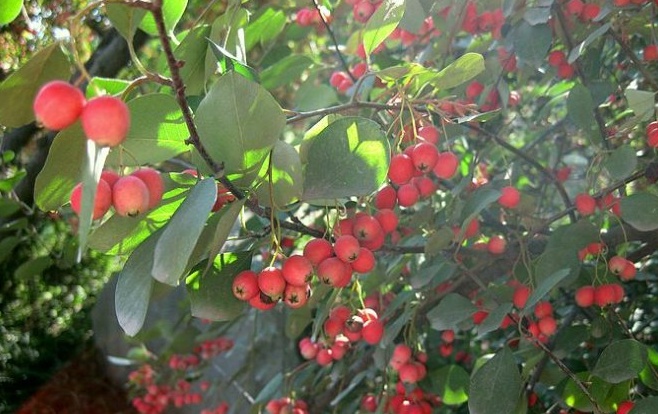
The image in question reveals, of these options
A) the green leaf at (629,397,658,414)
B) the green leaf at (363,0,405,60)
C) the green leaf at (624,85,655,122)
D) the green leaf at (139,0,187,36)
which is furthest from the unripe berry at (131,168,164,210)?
the green leaf at (629,397,658,414)

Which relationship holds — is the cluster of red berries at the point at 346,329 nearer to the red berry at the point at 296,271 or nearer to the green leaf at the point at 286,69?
the red berry at the point at 296,271

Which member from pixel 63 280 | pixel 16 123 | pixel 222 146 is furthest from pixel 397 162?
pixel 63 280

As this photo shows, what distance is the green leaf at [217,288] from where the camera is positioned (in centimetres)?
103

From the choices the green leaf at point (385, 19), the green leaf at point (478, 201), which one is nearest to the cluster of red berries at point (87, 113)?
the green leaf at point (385, 19)

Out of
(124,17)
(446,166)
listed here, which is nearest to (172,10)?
(124,17)

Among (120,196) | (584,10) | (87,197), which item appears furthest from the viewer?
(584,10)

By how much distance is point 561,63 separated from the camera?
68.7 inches

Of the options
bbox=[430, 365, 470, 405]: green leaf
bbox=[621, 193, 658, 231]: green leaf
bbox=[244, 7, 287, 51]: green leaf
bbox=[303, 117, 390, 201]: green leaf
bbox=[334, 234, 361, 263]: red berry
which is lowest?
bbox=[430, 365, 470, 405]: green leaf

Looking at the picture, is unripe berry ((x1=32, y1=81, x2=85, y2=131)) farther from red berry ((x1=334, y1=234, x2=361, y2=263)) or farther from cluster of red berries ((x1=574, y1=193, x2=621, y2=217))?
cluster of red berries ((x1=574, y1=193, x2=621, y2=217))

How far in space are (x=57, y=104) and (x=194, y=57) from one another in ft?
1.53

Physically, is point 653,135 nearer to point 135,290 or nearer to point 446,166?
point 446,166

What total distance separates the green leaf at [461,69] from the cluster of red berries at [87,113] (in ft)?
2.12

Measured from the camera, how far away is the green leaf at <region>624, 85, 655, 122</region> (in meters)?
1.20

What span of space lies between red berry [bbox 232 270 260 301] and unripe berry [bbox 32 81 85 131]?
1.31 feet
